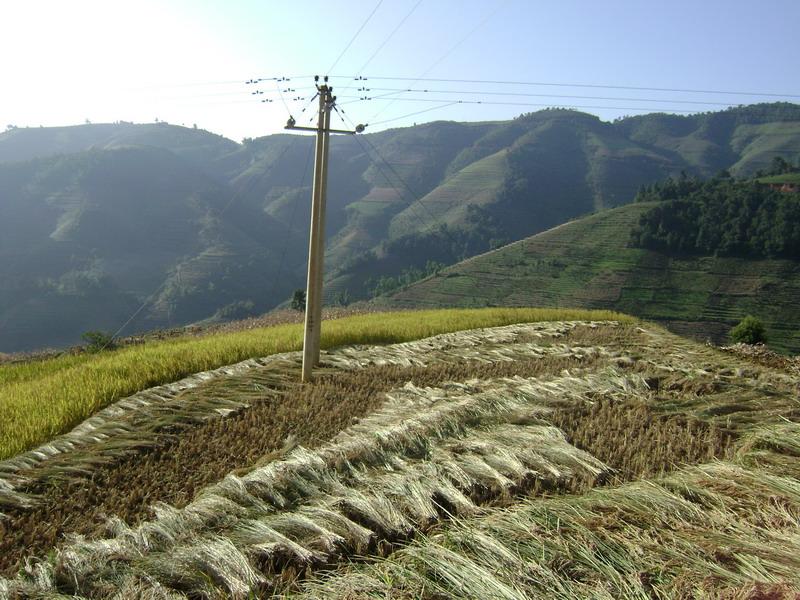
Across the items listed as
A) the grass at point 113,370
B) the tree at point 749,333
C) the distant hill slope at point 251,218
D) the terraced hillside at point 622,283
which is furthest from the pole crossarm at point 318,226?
the distant hill slope at point 251,218

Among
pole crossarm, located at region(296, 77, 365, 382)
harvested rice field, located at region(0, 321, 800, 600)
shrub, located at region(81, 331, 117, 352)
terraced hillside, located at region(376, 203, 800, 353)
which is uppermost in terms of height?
pole crossarm, located at region(296, 77, 365, 382)

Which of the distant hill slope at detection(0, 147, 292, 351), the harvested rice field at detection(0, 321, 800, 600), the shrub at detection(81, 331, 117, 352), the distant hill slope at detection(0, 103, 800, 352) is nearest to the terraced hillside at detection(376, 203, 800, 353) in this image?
the distant hill slope at detection(0, 103, 800, 352)

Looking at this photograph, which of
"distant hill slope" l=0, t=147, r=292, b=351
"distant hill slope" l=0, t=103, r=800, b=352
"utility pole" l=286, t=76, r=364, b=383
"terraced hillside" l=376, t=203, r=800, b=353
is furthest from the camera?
"distant hill slope" l=0, t=103, r=800, b=352

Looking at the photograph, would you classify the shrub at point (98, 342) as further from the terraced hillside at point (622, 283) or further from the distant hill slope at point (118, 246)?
the distant hill slope at point (118, 246)

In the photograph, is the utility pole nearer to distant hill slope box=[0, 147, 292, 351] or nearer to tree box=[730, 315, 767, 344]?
tree box=[730, 315, 767, 344]

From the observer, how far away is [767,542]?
3.62 metres

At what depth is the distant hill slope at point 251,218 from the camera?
10719 cm

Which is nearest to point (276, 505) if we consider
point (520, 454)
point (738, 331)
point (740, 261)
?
point (520, 454)

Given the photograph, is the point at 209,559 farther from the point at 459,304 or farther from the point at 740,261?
the point at 740,261

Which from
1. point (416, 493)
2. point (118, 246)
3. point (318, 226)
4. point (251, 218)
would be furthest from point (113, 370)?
point (251, 218)

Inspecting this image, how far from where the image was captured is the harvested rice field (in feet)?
11.0

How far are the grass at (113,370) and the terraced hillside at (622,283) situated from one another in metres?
49.5

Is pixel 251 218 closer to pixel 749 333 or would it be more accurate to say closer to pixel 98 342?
pixel 749 333

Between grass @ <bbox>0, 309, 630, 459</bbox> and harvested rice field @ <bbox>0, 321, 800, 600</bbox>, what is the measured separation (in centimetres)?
34
